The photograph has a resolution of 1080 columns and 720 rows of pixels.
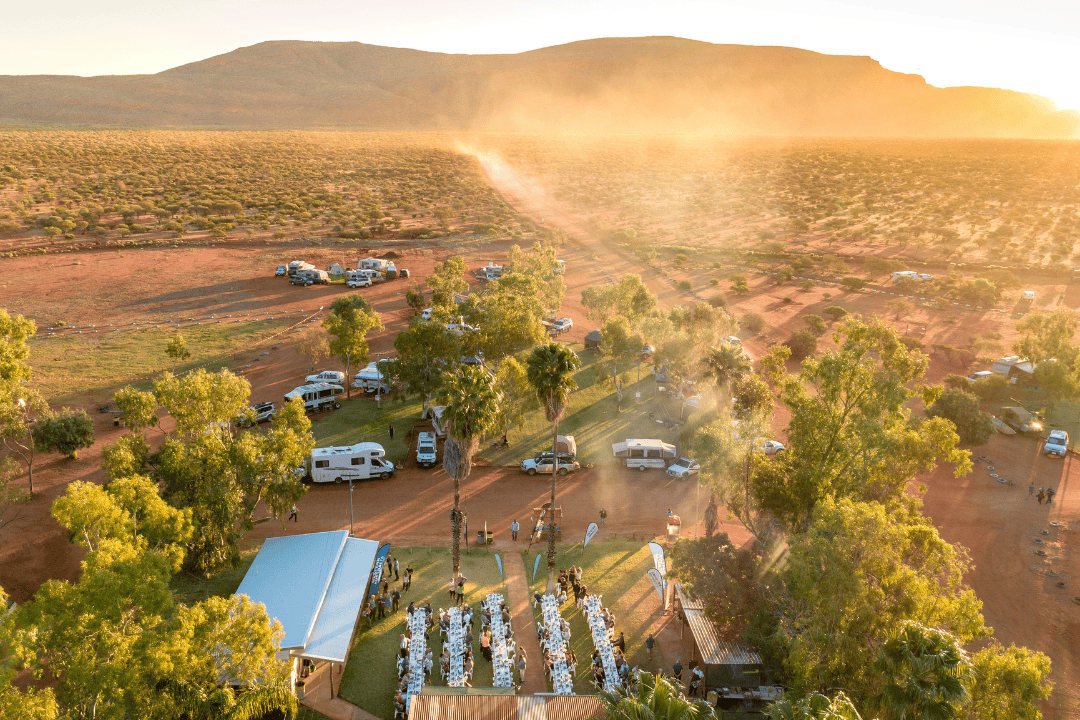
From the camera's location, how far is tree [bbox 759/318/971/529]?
80.4 ft

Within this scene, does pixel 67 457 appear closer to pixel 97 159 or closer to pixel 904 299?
pixel 904 299

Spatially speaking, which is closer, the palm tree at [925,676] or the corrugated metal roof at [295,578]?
the palm tree at [925,676]

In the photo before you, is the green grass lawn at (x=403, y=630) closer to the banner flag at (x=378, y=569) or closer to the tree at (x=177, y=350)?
the banner flag at (x=378, y=569)

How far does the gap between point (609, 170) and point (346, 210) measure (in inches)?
2901

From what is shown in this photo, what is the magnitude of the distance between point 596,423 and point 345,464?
52.5 feet

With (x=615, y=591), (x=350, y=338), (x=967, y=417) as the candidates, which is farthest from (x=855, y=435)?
(x=350, y=338)

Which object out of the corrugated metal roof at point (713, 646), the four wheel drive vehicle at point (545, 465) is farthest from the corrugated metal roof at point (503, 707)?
the four wheel drive vehicle at point (545, 465)

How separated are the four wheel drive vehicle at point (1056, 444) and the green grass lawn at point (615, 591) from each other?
27098 mm

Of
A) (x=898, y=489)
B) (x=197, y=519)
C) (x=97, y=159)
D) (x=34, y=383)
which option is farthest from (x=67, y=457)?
(x=97, y=159)

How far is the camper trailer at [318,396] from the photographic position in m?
42.3

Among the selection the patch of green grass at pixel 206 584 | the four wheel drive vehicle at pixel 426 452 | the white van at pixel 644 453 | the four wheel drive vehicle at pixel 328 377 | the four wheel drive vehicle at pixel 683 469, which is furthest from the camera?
the four wheel drive vehicle at pixel 328 377

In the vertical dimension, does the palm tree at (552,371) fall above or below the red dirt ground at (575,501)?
above

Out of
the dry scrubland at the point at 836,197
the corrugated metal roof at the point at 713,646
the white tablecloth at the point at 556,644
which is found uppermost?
the dry scrubland at the point at 836,197

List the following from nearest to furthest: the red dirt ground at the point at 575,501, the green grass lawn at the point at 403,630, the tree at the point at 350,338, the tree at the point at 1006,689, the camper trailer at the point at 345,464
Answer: the tree at the point at 1006,689, the green grass lawn at the point at 403,630, the red dirt ground at the point at 575,501, the camper trailer at the point at 345,464, the tree at the point at 350,338
